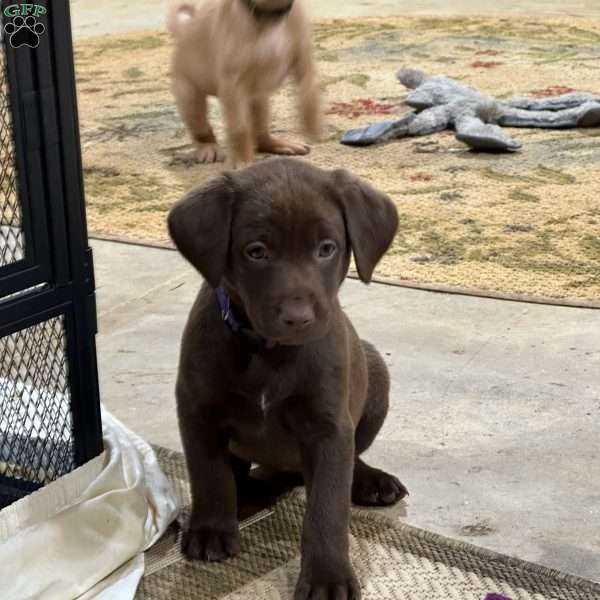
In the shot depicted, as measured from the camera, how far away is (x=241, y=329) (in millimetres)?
2090

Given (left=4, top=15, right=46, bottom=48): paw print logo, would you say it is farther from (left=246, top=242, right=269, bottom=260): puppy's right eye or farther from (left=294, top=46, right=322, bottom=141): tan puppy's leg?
(left=294, top=46, right=322, bottom=141): tan puppy's leg

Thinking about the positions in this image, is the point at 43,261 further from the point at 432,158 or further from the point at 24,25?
the point at 432,158

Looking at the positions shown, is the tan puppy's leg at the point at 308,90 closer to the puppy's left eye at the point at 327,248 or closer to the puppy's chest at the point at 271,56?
the puppy's chest at the point at 271,56

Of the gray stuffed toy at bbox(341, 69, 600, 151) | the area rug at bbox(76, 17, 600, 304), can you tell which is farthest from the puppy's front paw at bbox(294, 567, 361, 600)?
the gray stuffed toy at bbox(341, 69, 600, 151)

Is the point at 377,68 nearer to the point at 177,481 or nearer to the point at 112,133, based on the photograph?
the point at 112,133

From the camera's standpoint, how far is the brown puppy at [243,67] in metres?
4.68

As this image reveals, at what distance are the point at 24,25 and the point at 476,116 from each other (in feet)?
11.5

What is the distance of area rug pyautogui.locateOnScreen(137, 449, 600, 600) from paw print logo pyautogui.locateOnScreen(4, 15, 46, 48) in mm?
Result: 916

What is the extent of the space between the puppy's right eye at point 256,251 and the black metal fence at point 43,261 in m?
0.37

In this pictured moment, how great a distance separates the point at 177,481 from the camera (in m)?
2.50

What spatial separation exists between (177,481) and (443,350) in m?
0.90

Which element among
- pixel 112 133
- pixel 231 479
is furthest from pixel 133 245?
pixel 231 479

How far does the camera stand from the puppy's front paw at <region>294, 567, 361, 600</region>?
6.63ft

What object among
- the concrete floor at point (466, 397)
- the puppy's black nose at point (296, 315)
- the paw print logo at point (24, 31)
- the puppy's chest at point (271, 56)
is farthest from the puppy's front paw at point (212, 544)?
the puppy's chest at point (271, 56)
